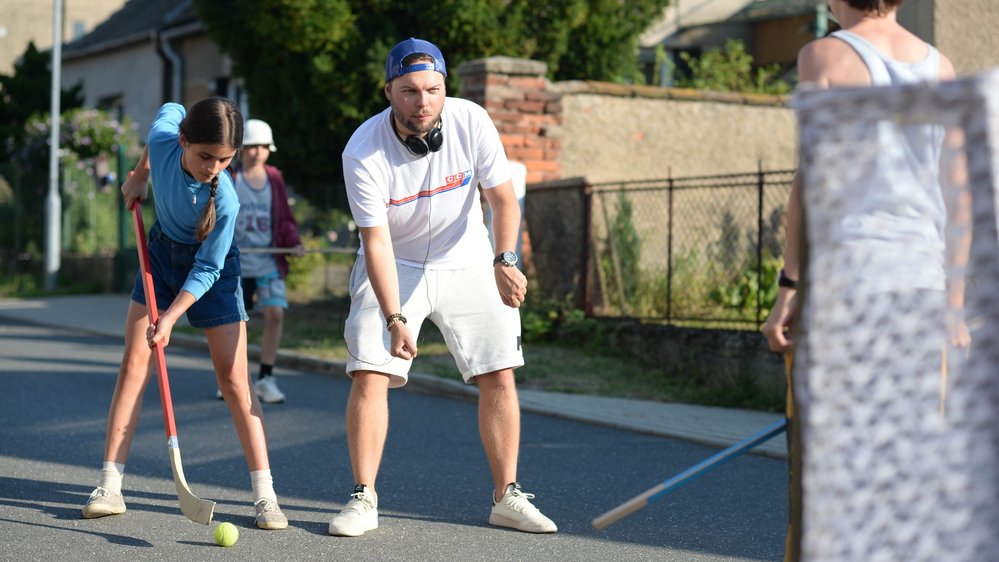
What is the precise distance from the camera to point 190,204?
492cm

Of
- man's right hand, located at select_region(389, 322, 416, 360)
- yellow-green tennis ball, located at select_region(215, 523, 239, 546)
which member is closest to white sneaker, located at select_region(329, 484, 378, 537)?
yellow-green tennis ball, located at select_region(215, 523, 239, 546)

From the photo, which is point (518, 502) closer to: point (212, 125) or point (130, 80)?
point (212, 125)

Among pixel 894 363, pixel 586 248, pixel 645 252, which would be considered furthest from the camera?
pixel 645 252

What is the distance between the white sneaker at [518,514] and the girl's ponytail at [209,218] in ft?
4.90

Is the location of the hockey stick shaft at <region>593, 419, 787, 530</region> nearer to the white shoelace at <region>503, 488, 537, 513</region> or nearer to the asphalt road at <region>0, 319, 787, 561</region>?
the asphalt road at <region>0, 319, 787, 561</region>

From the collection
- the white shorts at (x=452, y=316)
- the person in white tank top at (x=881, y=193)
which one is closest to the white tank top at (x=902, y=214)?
the person in white tank top at (x=881, y=193)

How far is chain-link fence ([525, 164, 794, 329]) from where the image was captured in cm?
1100

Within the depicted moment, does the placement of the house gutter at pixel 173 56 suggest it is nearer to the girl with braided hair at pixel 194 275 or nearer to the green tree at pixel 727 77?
the green tree at pixel 727 77

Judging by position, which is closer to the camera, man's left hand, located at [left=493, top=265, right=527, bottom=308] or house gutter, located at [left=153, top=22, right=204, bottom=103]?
man's left hand, located at [left=493, top=265, right=527, bottom=308]

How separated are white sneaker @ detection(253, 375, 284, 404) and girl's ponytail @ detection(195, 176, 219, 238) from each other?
383cm

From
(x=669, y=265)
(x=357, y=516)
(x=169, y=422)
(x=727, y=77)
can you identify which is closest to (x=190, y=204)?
(x=169, y=422)

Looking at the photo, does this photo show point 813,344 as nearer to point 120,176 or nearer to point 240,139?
point 240,139

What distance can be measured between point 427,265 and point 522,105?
24.1 ft

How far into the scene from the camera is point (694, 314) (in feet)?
35.3
